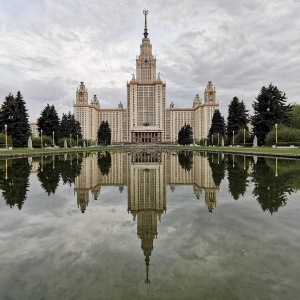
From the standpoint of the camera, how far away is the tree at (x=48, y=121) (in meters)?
65.9

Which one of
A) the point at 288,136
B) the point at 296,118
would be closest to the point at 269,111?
the point at 288,136

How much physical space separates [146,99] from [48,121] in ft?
285

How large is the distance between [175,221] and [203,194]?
147 inches

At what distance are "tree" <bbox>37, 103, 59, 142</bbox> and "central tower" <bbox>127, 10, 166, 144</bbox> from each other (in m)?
74.6

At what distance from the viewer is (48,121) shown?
6569 centimetres

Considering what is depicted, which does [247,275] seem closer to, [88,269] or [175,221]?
[88,269]

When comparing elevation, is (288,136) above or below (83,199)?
above

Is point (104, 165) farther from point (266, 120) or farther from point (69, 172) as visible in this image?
point (266, 120)

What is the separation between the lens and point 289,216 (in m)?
6.87

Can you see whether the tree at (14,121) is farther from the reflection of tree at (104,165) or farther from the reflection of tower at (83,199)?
the reflection of tower at (83,199)

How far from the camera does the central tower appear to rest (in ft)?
465

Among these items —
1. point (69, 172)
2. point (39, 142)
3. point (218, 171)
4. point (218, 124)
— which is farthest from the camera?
point (218, 124)

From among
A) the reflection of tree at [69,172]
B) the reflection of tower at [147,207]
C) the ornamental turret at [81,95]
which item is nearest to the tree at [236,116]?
the reflection of tree at [69,172]

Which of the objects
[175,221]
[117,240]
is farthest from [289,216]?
[117,240]
